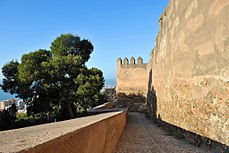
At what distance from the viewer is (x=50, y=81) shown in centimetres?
1210

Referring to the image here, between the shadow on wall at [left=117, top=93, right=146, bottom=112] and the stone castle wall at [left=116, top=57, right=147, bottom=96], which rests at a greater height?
the stone castle wall at [left=116, top=57, right=147, bottom=96]

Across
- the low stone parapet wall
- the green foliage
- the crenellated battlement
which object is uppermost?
the crenellated battlement

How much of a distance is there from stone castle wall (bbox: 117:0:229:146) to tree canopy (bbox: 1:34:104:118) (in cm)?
527

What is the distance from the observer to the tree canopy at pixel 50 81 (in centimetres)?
1190

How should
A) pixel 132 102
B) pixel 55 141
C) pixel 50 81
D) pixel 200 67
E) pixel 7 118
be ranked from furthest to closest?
pixel 132 102 < pixel 7 118 < pixel 50 81 < pixel 200 67 < pixel 55 141

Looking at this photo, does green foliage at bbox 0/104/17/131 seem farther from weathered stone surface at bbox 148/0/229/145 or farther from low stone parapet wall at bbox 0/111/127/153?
low stone parapet wall at bbox 0/111/127/153

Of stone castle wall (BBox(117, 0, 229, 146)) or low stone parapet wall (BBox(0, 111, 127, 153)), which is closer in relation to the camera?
low stone parapet wall (BBox(0, 111, 127, 153))

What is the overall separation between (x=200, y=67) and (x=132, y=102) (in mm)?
18979

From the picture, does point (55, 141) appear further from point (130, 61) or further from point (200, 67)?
point (130, 61)

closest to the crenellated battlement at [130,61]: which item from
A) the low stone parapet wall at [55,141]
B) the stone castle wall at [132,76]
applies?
the stone castle wall at [132,76]

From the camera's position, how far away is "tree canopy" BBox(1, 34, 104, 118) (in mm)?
11898

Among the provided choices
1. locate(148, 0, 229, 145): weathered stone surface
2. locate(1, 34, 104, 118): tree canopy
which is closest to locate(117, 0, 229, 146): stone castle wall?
locate(148, 0, 229, 145): weathered stone surface

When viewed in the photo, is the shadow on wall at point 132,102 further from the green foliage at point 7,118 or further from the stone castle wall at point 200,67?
the stone castle wall at point 200,67

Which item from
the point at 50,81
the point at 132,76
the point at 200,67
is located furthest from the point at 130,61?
the point at 200,67
